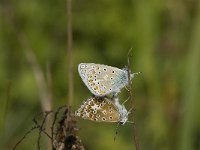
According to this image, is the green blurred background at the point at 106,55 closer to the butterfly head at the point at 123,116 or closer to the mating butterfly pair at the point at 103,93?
the mating butterfly pair at the point at 103,93

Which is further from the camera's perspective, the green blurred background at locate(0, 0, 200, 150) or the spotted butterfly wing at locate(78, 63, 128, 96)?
the green blurred background at locate(0, 0, 200, 150)

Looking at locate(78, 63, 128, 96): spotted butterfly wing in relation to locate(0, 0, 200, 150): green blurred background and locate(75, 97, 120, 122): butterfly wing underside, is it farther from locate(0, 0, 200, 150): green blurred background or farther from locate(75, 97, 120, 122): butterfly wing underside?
locate(0, 0, 200, 150): green blurred background

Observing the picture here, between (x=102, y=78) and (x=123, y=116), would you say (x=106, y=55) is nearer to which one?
(x=102, y=78)

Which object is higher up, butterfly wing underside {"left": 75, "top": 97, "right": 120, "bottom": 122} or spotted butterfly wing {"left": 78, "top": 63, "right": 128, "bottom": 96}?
spotted butterfly wing {"left": 78, "top": 63, "right": 128, "bottom": 96}

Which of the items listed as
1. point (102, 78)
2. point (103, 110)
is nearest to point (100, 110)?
point (103, 110)

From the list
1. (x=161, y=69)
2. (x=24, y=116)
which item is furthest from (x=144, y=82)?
(x=24, y=116)

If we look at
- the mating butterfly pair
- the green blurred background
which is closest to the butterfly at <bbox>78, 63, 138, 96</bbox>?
the mating butterfly pair

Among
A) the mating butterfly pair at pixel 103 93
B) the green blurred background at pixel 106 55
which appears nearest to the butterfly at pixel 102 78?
the mating butterfly pair at pixel 103 93

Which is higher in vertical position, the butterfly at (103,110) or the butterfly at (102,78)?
the butterfly at (102,78)
